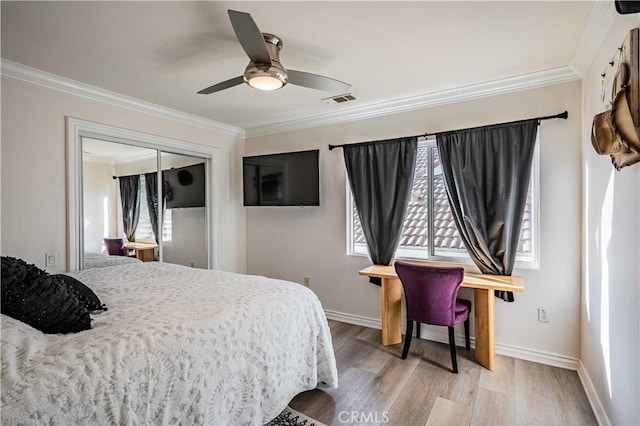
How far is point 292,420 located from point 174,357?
3.24ft

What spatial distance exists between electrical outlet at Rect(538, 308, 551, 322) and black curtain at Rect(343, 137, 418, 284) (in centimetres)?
137

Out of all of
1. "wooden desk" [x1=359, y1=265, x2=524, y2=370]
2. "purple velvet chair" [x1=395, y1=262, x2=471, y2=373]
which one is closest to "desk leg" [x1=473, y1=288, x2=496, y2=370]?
"wooden desk" [x1=359, y1=265, x2=524, y2=370]

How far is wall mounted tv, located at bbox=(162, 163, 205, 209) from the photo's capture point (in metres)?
3.65

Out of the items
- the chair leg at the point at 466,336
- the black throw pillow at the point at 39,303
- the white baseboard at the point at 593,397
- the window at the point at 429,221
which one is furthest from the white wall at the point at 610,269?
the black throw pillow at the point at 39,303

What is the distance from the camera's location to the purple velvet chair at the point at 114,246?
122 inches

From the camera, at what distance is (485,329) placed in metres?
2.57

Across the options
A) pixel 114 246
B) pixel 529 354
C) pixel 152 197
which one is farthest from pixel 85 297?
pixel 529 354

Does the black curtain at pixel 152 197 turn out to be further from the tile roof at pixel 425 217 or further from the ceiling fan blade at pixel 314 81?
the tile roof at pixel 425 217

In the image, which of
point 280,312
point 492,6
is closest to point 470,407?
point 280,312

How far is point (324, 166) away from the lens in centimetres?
375

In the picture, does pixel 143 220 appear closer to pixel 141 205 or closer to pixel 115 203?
pixel 141 205

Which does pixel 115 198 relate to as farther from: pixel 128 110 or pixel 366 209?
pixel 366 209

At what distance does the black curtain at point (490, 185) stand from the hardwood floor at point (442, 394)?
26.4 inches

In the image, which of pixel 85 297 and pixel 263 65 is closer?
pixel 85 297
